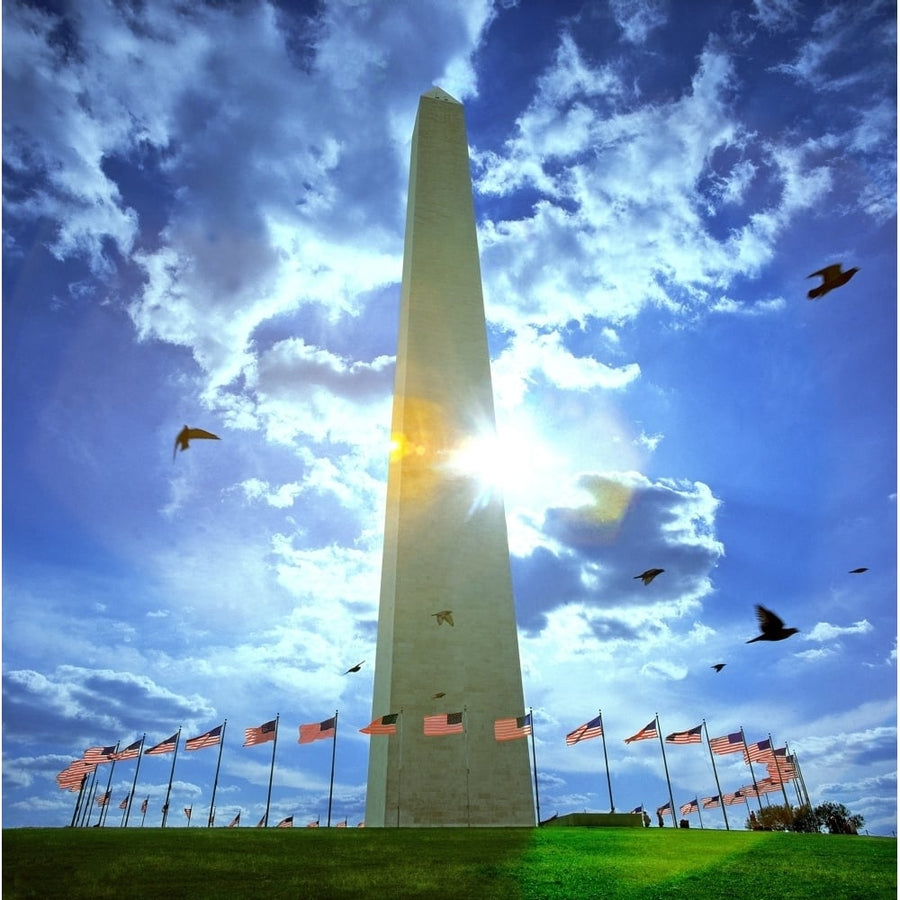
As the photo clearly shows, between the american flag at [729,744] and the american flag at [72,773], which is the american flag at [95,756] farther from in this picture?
the american flag at [729,744]

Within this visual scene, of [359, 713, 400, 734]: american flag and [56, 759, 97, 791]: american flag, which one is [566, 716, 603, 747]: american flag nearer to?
[359, 713, 400, 734]: american flag

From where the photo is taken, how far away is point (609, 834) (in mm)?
22516

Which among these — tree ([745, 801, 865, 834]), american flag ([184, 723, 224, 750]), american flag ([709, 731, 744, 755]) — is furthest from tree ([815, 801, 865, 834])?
american flag ([184, 723, 224, 750])

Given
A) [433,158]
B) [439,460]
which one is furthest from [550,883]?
[433,158]

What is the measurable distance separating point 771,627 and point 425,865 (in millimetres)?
9063

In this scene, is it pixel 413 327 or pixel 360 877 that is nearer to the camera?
pixel 360 877

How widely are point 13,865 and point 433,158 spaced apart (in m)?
36.6

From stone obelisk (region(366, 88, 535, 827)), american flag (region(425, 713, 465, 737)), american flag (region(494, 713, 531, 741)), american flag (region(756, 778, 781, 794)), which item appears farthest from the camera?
american flag (region(756, 778, 781, 794))

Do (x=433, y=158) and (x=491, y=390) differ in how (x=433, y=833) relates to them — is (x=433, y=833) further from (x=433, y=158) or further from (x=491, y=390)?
(x=433, y=158)

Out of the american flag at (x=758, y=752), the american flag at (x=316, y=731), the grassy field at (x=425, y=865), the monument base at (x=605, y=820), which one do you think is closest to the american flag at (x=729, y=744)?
the american flag at (x=758, y=752)

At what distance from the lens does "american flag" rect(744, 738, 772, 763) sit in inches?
1284

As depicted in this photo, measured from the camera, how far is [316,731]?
2975 cm

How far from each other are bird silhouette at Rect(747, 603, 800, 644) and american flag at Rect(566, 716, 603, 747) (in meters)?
19.6

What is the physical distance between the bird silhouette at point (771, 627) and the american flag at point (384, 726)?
17210 mm
